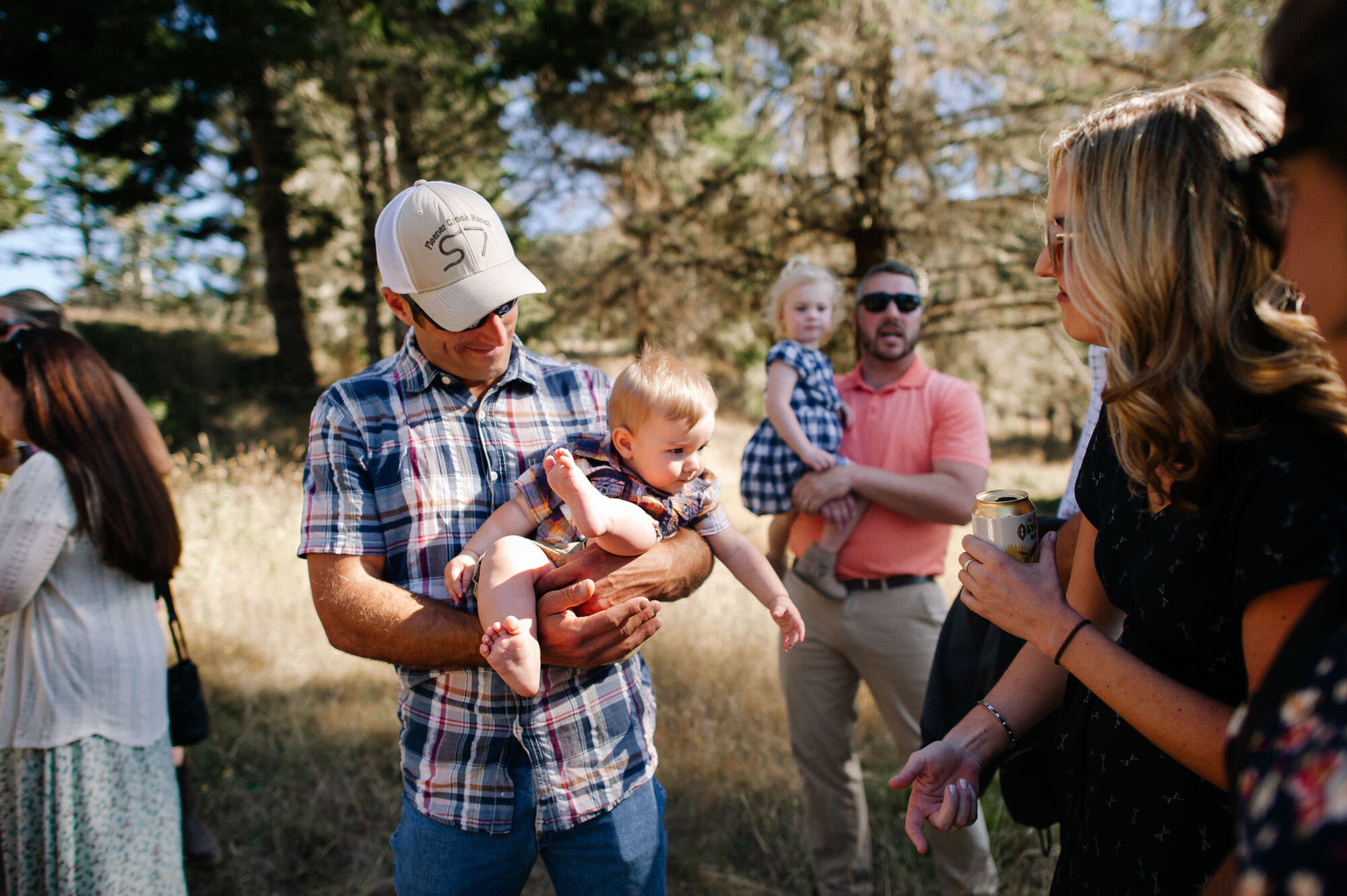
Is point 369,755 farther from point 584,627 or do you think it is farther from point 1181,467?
point 1181,467

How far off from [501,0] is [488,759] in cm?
1193

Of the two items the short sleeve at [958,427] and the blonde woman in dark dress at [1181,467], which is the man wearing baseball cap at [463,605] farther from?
the short sleeve at [958,427]

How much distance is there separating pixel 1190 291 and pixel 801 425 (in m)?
2.34

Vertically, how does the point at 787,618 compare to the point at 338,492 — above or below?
below

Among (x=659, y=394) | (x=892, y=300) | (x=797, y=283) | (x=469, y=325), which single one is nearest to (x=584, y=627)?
(x=659, y=394)

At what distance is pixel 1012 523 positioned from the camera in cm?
165

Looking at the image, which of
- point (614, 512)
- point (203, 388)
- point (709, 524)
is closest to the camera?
point (614, 512)

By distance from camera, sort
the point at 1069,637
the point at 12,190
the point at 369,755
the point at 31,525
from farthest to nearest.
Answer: the point at 12,190 → the point at 369,755 → the point at 31,525 → the point at 1069,637

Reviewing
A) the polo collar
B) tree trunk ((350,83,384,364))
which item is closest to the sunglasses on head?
the polo collar

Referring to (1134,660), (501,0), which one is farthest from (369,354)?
(1134,660)

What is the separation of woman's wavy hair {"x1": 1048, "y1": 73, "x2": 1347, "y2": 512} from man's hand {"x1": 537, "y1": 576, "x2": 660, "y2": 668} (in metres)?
1.17

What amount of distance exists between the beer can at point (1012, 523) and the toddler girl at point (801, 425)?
168 cm

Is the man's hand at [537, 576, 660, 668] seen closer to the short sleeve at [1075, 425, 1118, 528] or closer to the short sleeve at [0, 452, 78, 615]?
the short sleeve at [1075, 425, 1118, 528]

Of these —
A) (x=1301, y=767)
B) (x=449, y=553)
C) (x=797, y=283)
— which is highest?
(x=797, y=283)
